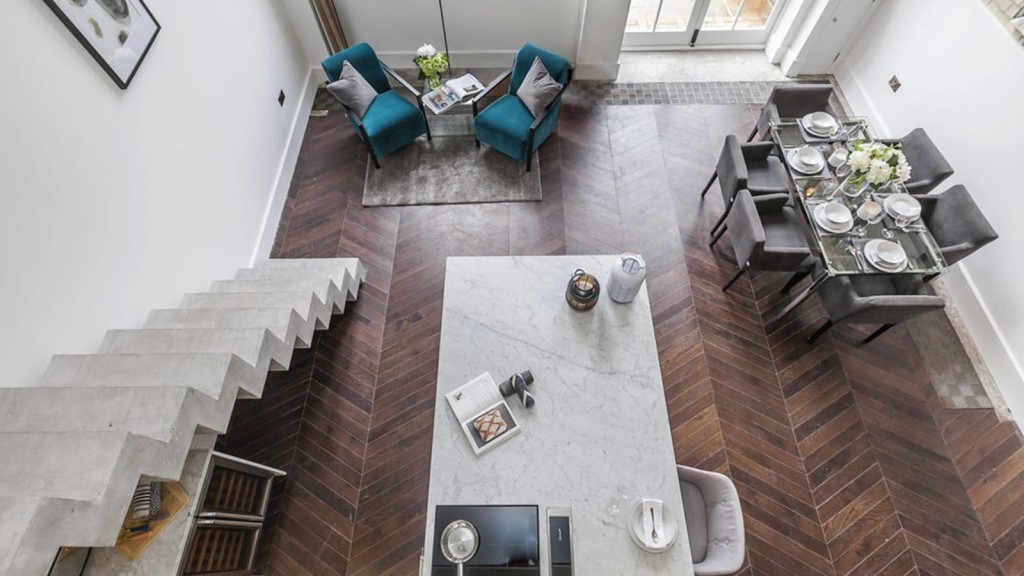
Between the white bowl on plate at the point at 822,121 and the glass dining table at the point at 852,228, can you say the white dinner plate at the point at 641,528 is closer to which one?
the glass dining table at the point at 852,228

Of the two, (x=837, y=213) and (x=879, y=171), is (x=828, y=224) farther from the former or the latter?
(x=879, y=171)

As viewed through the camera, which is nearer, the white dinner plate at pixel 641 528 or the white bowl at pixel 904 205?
the white dinner plate at pixel 641 528

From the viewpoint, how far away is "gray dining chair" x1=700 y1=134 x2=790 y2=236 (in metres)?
3.66

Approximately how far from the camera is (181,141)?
3174 mm

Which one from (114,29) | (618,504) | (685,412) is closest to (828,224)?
(685,412)

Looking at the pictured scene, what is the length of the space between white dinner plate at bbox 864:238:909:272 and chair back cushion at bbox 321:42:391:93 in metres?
4.26

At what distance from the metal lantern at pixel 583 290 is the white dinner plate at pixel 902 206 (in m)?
2.41

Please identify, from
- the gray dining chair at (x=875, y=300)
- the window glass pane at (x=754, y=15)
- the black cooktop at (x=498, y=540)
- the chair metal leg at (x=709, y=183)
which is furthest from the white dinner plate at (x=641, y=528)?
the window glass pane at (x=754, y=15)

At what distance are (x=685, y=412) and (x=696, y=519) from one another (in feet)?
3.50


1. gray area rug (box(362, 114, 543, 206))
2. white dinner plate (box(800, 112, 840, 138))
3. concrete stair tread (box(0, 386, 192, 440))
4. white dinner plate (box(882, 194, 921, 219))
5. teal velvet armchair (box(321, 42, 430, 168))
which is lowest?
gray area rug (box(362, 114, 543, 206))

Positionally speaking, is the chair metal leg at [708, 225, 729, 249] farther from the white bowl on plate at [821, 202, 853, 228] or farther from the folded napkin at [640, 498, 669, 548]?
the folded napkin at [640, 498, 669, 548]

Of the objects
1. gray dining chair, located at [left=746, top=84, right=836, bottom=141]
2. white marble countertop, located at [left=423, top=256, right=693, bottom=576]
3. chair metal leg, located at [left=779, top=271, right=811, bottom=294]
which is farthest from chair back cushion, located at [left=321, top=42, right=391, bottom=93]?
chair metal leg, located at [left=779, top=271, right=811, bottom=294]

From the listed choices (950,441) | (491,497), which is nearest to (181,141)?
(491,497)

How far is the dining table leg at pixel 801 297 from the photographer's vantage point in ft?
11.0
